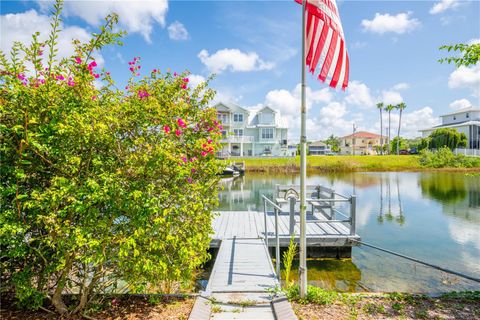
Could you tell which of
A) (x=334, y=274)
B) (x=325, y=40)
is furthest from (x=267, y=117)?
(x=325, y=40)

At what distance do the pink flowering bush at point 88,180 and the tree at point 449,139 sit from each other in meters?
55.2

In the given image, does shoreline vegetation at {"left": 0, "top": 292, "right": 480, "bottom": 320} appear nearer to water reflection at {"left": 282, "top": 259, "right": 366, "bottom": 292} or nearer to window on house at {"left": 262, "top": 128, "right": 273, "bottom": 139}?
water reflection at {"left": 282, "top": 259, "right": 366, "bottom": 292}

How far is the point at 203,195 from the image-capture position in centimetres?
389

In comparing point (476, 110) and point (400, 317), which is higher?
point (476, 110)

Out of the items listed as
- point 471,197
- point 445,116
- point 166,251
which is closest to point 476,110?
point 445,116

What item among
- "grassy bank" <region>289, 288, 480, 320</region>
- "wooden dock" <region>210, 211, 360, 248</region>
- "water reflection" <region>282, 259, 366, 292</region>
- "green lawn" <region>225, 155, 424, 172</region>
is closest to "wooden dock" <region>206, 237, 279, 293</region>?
"wooden dock" <region>210, 211, 360, 248</region>

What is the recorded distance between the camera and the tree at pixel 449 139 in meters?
46.6

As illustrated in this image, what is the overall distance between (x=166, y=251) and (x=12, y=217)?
5.67 ft

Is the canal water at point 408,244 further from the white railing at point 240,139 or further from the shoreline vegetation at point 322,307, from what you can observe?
the white railing at point 240,139

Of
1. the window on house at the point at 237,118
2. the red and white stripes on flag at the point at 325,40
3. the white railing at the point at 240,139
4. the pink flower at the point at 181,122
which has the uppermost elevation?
the window on house at the point at 237,118

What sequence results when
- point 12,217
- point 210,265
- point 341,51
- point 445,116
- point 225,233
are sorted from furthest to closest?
1. point 445,116
2. point 225,233
3. point 210,265
4. point 341,51
5. point 12,217

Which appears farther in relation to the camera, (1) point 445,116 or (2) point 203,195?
(1) point 445,116

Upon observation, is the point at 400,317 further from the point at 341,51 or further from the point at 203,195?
the point at 341,51

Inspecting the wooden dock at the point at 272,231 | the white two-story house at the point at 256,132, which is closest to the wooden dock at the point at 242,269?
the wooden dock at the point at 272,231
